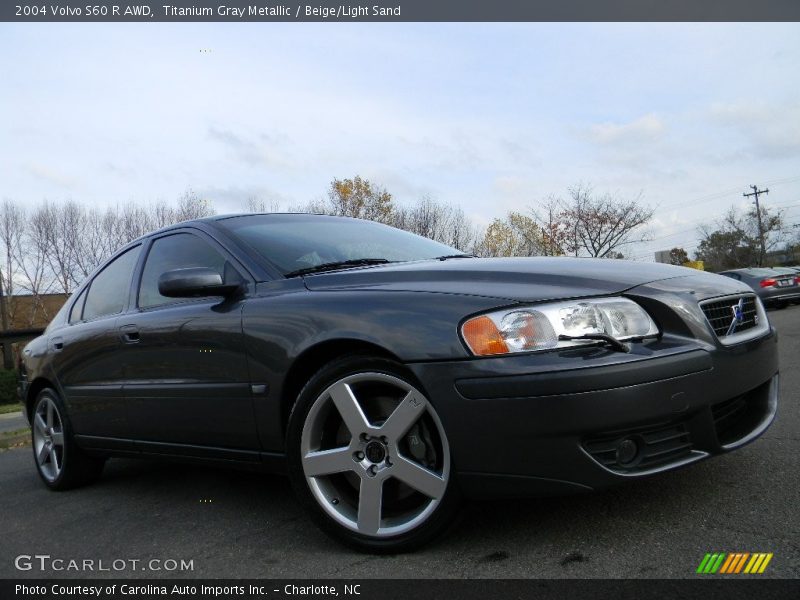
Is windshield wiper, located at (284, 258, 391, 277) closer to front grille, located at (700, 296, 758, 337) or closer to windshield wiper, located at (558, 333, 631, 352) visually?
windshield wiper, located at (558, 333, 631, 352)

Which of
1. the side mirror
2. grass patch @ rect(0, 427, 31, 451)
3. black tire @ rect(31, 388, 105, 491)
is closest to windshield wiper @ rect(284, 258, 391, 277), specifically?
the side mirror

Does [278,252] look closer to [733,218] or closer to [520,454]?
[520,454]

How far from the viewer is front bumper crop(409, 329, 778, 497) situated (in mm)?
2295

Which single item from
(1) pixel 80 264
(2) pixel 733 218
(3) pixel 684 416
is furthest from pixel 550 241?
(3) pixel 684 416

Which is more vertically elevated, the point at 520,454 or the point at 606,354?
the point at 606,354

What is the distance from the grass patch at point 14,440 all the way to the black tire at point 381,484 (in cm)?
560

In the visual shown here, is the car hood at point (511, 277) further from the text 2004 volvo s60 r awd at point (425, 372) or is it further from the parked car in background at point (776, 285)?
the parked car in background at point (776, 285)

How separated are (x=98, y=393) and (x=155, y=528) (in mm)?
1018

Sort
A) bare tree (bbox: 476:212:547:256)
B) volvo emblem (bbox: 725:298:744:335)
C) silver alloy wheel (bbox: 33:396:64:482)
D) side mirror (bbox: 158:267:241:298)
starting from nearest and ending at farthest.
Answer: volvo emblem (bbox: 725:298:744:335), side mirror (bbox: 158:267:241:298), silver alloy wheel (bbox: 33:396:64:482), bare tree (bbox: 476:212:547:256)

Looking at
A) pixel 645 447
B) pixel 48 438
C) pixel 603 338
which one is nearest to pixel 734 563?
pixel 645 447

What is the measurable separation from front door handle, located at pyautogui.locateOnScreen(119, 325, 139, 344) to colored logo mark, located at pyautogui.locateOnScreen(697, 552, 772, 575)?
2838 mm

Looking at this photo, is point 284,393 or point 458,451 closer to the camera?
point 458,451

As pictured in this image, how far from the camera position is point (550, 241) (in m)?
36.4

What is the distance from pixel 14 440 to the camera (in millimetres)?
7688
